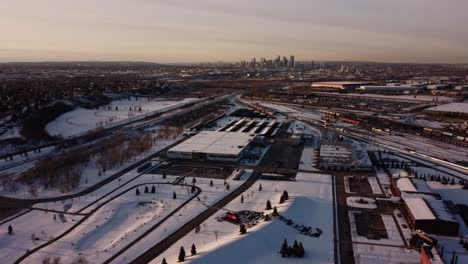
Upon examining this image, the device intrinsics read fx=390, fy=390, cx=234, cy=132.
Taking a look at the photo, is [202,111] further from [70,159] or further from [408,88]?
[408,88]

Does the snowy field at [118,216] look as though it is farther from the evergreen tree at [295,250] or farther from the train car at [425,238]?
the train car at [425,238]

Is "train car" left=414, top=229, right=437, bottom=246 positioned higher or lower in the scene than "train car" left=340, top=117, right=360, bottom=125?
lower

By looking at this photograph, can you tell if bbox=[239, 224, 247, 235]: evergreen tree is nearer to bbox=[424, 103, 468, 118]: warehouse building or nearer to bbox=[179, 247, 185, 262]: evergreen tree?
bbox=[179, 247, 185, 262]: evergreen tree

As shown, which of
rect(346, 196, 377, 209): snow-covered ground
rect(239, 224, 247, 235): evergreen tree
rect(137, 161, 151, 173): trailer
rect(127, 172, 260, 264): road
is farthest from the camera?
rect(137, 161, 151, 173): trailer

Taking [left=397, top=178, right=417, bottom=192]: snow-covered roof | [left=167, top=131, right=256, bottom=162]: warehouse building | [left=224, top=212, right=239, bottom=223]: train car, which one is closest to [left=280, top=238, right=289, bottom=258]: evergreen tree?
[left=224, top=212, right=239, bottom=223]: train car

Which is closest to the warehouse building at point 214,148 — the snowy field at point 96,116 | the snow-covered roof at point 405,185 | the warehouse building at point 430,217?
the snow-covered roof at point 405,185

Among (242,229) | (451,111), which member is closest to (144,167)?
(242,229)
